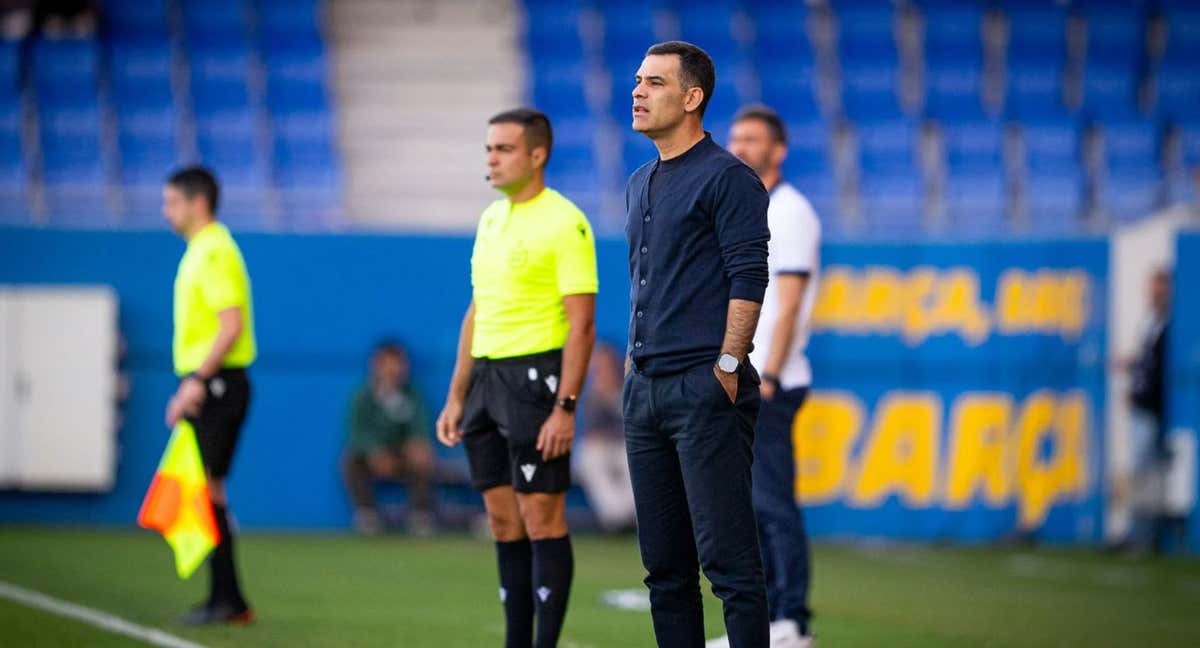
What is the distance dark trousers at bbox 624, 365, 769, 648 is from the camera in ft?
17.3

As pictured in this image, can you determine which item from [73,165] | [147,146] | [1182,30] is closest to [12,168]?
[73,165]

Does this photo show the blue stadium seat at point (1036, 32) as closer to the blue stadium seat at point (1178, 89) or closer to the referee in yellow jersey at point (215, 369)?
the blue stadium seat at point (1178, 89)

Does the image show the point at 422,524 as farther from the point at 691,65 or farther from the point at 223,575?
the point at 691,65

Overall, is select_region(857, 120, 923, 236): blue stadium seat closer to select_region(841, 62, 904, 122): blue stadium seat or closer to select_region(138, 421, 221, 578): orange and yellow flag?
select_region(841, 62, 904, 122): blue stadium seat

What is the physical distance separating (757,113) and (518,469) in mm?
2029

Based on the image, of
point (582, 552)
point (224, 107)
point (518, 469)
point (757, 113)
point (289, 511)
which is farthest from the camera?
point (224, 107)

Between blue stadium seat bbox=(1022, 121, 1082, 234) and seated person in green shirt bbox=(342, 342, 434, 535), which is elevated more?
blue stadium seat bbox=(1022, 121, 1082, 234)

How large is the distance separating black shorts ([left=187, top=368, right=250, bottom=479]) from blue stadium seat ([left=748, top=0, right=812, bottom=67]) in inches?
438

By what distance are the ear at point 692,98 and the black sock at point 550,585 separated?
1843mm

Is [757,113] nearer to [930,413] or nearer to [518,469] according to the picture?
[518,469]

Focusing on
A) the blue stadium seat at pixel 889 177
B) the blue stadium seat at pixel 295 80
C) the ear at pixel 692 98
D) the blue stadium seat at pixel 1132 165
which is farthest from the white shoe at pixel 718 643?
the blue stadium seat at pixel 295 80

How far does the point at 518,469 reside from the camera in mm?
6438

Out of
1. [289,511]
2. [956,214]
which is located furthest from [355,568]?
[956,214]

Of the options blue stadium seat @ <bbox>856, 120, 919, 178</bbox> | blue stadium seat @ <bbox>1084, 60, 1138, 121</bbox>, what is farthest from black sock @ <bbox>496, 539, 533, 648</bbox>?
blue stadium seat @ <bbox>1084, 60, 1138, 121</bbox>
